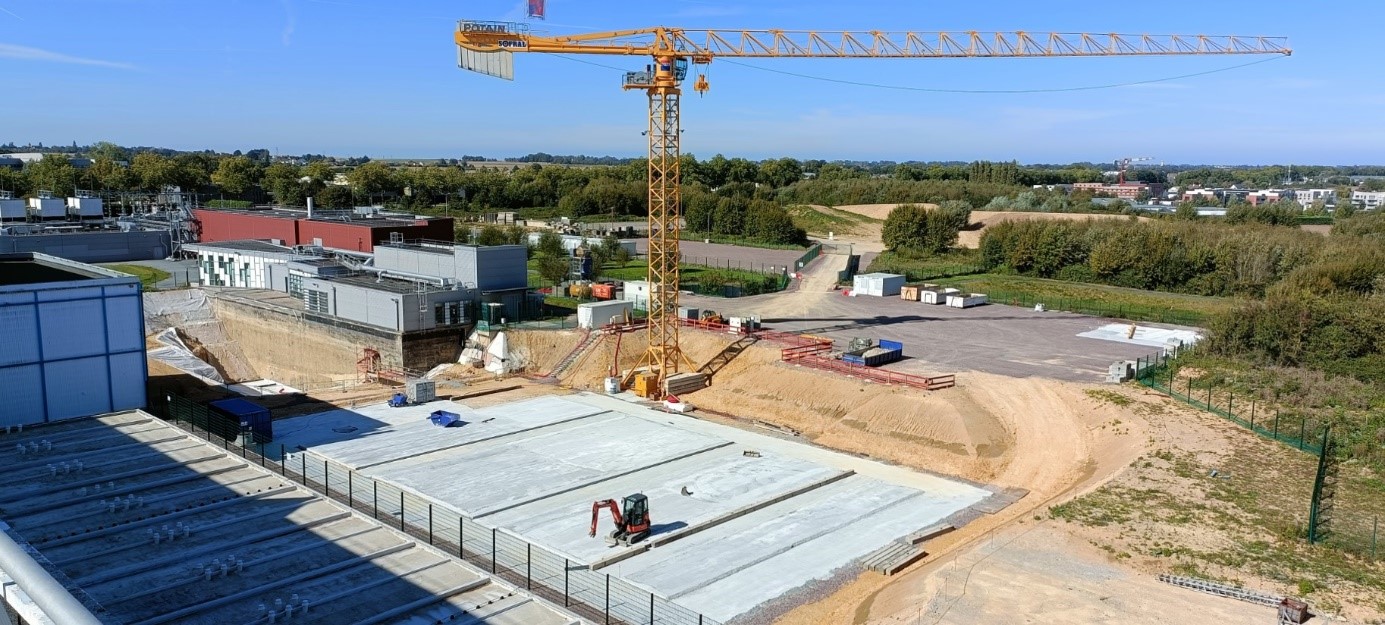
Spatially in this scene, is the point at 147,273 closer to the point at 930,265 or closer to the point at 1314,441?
the point at 930,265

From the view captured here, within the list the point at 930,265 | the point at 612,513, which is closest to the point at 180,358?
the point at 612,513

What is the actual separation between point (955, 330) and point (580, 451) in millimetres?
25937

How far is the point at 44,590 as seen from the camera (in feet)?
28.3

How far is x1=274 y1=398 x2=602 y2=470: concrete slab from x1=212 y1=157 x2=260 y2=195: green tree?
11411 cm

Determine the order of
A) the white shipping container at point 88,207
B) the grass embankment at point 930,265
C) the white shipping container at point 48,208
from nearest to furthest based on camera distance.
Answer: the grass embankment at point 930,265 < the white shipping container at point 48,208 < the white shipping container at point 88,207

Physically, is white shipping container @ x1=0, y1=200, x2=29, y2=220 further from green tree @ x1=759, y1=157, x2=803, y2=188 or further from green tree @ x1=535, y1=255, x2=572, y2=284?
green tree @ x1=759, y1=157, x2=803, y2=188

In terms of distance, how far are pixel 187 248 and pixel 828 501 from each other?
58571 millimetres

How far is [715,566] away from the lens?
23.3 meters

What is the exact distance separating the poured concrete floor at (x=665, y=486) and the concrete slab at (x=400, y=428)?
76 mm

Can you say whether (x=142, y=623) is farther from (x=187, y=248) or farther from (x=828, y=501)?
(x=187, y=248)

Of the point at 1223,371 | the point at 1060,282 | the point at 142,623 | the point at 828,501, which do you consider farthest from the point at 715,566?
the point at 1060,282

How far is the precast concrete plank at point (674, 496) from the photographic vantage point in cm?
2500

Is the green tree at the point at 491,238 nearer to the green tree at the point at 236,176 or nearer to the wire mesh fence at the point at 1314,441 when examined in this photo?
the wire mesh fence at the point at 1314,441

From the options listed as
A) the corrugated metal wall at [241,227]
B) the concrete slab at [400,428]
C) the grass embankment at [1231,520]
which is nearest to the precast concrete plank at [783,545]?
the grass embankment at [1231,520]
